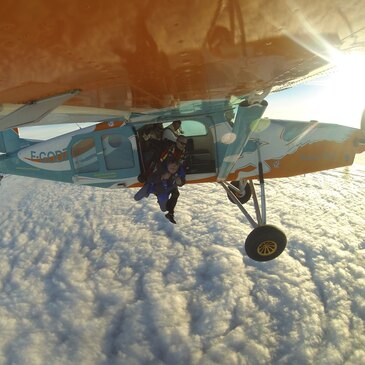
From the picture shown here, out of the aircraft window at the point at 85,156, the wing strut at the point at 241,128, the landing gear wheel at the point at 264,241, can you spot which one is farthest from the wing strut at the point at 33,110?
the landing gear wheel at the point at 264,241

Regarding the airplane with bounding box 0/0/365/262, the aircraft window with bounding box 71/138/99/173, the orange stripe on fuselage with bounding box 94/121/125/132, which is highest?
the airplane with bounding box 0/0/365/262

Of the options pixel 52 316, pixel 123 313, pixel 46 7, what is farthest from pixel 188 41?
pixel 52 316

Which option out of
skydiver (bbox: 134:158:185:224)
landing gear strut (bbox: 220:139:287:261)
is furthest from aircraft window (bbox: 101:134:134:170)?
landing gear strut (bbox: 220:139:287:261)

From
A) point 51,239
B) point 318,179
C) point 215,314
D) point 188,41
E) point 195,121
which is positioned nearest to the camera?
point 188,41

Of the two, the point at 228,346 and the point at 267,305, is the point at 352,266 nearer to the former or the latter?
the point at 267,305

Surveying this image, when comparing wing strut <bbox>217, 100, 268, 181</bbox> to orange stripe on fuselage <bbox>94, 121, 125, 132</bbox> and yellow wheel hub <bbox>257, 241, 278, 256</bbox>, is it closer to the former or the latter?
yellow wheel hub <bbox>257, 241, 278, 256</bbox>

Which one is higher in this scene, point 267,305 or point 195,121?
point 195,121
